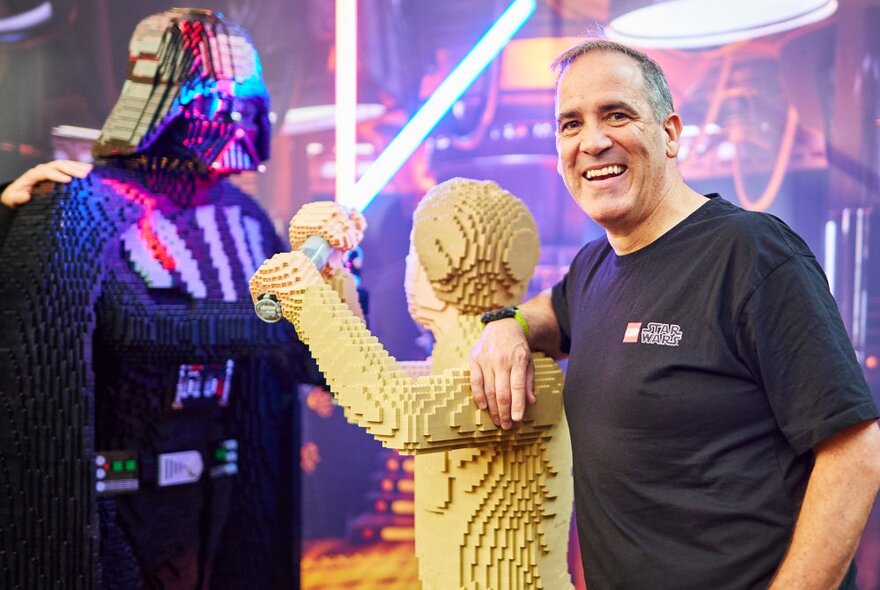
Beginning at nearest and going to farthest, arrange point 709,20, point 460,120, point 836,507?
point 836,507, point 709,20, point 460,120

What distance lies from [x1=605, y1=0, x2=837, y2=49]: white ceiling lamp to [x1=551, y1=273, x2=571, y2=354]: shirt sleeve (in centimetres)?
185

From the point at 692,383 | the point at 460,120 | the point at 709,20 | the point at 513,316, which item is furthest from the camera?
the point at 460,120

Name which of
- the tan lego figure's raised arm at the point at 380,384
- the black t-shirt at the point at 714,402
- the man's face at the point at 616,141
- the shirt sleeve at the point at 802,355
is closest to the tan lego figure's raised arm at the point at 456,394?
the tan lego figure's raised arm at the point at 380,384

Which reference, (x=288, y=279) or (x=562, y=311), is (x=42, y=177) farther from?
(x=562, y=311)

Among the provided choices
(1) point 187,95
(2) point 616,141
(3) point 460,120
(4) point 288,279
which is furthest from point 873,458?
(3) point 460,120

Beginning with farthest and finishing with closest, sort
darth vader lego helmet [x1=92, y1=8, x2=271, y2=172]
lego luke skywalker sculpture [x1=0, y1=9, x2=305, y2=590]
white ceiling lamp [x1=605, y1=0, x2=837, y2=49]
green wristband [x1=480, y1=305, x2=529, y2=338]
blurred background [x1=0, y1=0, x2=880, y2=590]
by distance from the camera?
white ceiling lamp [x1=605, y1=0, x2=837, y2=49], blurred background [x1=0, y1=0, x2=880, y2=590], darth vader lego helmet [x1=92, y1=8, x2=271, y2=172], lego luke skywalker sculpture [x1=0, y1=9, x2=305, y2=590], green wristband [x1=480, y1=305, x2=529, y2=338]

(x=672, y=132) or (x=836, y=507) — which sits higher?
(x=672, y=132)

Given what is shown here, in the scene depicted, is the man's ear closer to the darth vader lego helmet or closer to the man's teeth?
the man's teeth

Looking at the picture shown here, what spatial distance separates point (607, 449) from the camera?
1315mm

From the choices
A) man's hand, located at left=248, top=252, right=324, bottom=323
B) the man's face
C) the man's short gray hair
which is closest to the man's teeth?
the man's face

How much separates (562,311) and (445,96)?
1933 millimetres

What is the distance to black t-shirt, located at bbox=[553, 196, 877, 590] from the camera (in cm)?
113

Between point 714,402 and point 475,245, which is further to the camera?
point 475,245

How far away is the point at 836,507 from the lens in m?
1.11
